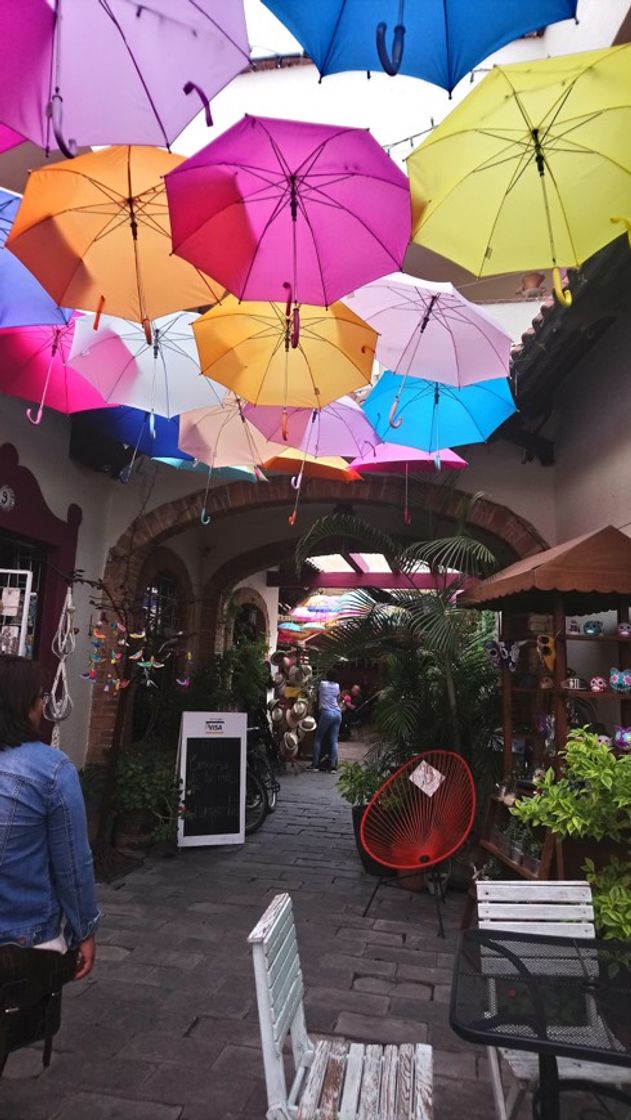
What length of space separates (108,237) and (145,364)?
1.28 metres

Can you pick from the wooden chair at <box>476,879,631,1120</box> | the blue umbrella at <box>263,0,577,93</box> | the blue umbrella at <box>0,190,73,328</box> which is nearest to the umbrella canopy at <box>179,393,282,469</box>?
the blue umbrella at <box>0,190,73,328</box>

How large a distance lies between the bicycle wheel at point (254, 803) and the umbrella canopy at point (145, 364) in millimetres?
3951

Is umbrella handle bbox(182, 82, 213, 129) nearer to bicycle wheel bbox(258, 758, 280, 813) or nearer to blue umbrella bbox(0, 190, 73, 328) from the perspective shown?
→ blue umbrella bbox(0, 190, 73, 328)

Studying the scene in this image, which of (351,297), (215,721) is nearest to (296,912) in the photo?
(215,721)

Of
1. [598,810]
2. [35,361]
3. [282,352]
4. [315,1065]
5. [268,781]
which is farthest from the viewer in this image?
[268,781]

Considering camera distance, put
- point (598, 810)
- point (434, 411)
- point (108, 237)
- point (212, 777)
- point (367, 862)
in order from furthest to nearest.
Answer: point (212, 777), point (367, 862), point (434, 411), point (108, 237), point (598, 810)

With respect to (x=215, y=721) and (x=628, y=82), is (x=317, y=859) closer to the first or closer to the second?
(x=215, y=721)

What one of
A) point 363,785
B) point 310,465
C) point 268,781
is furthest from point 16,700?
point 268,781

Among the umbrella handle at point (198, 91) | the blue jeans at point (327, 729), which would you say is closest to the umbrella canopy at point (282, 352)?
Answer: the umbrella handle at point (198, 91)

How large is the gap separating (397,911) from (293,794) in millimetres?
4646

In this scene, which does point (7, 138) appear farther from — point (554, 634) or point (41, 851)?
point (554, 634)

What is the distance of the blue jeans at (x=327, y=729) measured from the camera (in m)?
11.4

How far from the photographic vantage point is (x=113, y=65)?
213 centimetres

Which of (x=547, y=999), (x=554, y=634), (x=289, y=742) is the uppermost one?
(x=554, y=634)
